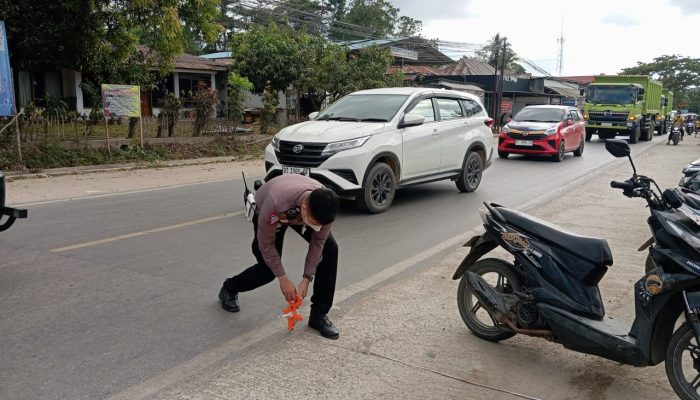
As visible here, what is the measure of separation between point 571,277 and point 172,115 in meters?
14.7

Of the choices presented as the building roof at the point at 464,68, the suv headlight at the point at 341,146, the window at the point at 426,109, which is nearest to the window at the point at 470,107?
the window at the point at 426,109

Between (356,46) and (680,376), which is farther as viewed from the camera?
(356,46)

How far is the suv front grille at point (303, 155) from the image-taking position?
26.0 ft

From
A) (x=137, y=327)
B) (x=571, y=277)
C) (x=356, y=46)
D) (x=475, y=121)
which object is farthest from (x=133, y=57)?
(x=356, y=46)

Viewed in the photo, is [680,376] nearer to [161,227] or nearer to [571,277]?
[571,277]

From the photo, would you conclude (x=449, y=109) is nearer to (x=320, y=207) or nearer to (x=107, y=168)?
(x=320, y=207)

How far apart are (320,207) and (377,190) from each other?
16.8 feet

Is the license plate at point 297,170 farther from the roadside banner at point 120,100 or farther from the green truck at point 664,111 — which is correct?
the green truck at point 664,111

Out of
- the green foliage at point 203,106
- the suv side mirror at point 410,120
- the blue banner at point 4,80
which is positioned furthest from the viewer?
the green foliage at point 203,106

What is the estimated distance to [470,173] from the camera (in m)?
10.6

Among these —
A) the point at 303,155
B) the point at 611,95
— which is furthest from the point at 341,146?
the point at 611,95

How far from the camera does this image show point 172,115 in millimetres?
16484

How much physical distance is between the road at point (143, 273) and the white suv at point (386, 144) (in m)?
0.50

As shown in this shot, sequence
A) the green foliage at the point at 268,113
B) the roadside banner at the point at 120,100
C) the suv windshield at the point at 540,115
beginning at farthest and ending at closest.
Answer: the green foliage at the point at 268,113 → the suv windshield at the point at 540,115 → the roadside banner at the point at 120,100
